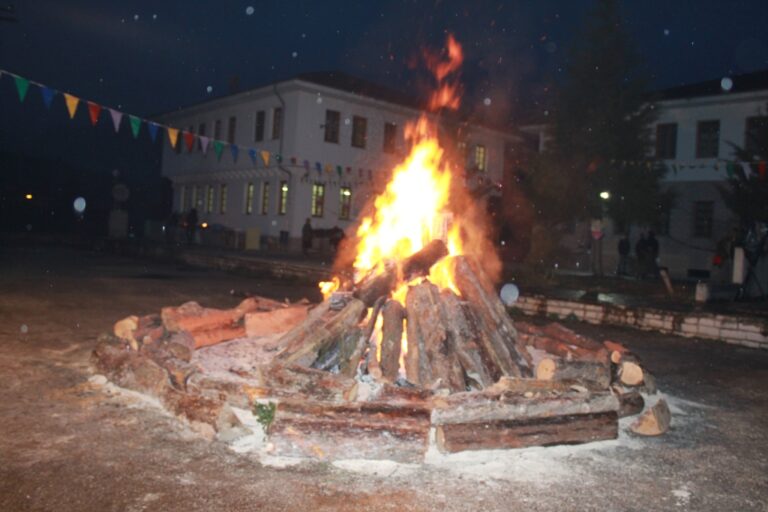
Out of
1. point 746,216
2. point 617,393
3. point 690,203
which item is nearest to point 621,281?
point 746,216

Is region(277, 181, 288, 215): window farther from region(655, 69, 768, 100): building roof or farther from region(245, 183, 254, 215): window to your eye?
region(655, 69, 768, 100): building roof

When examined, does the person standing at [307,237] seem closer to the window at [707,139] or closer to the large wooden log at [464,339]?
the window at [707,139]

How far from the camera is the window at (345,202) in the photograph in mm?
29203

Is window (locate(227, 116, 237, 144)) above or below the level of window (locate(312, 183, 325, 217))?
above

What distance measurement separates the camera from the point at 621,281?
17578mm

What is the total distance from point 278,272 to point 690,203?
18578 mm

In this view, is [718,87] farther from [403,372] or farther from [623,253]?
[403,372]

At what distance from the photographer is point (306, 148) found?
1074 inches

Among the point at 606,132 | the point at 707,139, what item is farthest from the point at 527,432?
the point at 707,139

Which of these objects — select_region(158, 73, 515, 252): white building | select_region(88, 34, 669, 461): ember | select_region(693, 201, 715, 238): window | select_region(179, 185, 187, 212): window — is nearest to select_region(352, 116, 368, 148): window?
select_region(158, 73, 515, 252): white building

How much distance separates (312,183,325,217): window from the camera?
1112 inches

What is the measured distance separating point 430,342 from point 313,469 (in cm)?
206

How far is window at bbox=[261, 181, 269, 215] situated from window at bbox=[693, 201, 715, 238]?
20139 millimetres

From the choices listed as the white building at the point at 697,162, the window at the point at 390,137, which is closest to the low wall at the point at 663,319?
the white building at the point at 697,162
